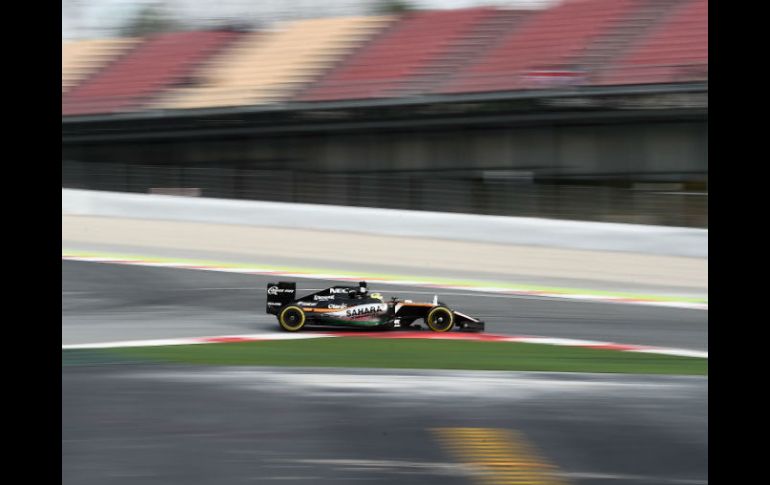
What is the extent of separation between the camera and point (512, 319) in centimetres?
1070

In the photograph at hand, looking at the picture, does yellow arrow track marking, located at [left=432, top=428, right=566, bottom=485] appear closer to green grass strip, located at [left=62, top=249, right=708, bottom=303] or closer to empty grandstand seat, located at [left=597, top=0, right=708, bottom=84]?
green grass strip, located at [left=62, top=249, right=708, bottom=303]

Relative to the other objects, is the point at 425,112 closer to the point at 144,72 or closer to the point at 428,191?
the point at 428,191

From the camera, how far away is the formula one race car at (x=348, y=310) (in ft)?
29.9

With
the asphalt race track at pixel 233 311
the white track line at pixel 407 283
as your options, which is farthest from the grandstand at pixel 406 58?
the asphalt race track at pixel 233 311

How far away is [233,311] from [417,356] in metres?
3.25

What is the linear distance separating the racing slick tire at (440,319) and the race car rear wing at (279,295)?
133 cm

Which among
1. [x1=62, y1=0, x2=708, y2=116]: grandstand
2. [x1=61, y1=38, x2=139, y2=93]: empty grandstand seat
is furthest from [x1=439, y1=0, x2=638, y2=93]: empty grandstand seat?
[x1=61, y1=38, x2=139, y2=93]: empty grandstand seat

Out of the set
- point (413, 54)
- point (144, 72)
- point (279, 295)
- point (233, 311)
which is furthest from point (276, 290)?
point (144, 72)

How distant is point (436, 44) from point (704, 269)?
9820mm

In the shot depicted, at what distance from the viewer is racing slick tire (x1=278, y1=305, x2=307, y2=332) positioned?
918 centimetres

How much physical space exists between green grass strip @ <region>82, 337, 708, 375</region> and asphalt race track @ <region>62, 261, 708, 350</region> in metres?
0.78

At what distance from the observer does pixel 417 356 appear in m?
8.27

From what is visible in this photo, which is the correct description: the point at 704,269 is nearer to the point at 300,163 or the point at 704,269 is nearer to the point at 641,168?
the point at 641,168

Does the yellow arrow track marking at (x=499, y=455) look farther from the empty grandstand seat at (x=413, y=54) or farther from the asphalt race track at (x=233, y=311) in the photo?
the empty grandstand seat at (x=413, y=54)
